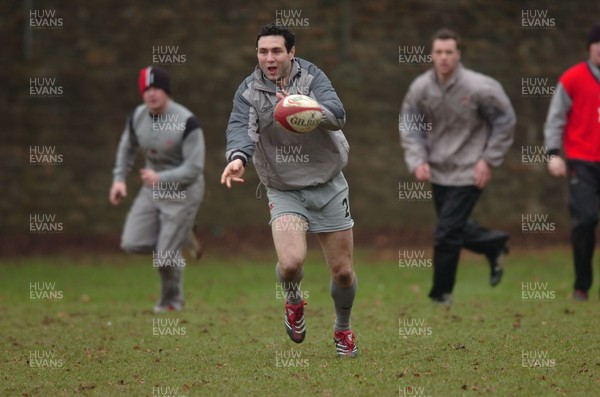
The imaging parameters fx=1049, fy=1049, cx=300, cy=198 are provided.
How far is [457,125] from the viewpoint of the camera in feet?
37.6

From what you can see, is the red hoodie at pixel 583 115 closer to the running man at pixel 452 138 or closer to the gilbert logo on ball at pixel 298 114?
the running man at pixel 452 138

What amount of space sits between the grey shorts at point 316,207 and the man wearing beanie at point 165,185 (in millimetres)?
3679

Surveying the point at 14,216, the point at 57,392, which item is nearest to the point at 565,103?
the point at 57,392

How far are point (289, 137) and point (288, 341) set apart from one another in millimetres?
1954

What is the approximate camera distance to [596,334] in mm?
8609

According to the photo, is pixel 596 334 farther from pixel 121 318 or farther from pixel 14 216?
pixel 14 216

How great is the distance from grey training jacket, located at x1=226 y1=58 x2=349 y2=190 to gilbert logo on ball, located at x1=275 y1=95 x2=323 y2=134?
40cm

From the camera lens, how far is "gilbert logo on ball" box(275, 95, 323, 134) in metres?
7.16

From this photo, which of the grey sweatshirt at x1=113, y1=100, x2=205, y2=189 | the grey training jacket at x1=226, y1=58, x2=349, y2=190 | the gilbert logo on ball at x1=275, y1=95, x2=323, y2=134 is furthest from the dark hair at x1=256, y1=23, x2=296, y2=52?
the grey sweatshirt at x1=113, y1=100, x2=205, y2=189

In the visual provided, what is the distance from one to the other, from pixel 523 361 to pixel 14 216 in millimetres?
12697

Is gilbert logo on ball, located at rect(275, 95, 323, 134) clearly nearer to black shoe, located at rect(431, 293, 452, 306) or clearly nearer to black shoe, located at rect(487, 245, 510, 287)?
black shoe, located at rect(431, 293, 452, 306)

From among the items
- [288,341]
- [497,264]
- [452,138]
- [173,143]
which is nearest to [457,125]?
[452,138]

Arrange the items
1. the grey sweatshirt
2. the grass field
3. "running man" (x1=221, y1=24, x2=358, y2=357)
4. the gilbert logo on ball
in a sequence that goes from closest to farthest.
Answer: the grass field → the gilbert logo on ball → "running man" (x1=221, y1=24, x2=358, y2=357) → the grey sweatshirt

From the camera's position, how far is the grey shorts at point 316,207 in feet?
25.5
